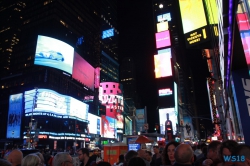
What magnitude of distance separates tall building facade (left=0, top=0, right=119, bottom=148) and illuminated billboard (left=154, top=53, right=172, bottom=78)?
93.9 ft

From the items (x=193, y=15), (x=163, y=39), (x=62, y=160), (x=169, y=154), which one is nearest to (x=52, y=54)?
(x=163, y=39)

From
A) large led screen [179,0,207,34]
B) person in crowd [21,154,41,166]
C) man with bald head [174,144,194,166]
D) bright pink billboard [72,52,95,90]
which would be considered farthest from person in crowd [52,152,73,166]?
bright pink billboard [72,52,95,90]

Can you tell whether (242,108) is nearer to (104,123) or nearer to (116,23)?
(104,123)

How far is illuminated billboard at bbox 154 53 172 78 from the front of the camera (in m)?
81.9

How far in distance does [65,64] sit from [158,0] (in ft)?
280

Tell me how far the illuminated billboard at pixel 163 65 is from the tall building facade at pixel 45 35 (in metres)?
28.6

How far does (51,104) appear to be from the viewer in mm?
59969

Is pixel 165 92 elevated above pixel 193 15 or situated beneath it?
elevated above

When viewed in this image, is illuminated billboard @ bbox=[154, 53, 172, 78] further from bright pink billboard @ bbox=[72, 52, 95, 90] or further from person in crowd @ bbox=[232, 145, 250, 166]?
person in crowd @ bbox=[232, 145, 250, 166]

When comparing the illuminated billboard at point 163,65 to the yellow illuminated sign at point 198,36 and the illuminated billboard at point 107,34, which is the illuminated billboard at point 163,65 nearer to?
the yellow illuminated sign at point 198,36

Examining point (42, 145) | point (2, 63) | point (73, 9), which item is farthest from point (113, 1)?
point (42, 145)

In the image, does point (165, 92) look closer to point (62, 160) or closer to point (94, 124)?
point (94, 124)

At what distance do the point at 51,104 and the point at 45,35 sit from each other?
2995cm

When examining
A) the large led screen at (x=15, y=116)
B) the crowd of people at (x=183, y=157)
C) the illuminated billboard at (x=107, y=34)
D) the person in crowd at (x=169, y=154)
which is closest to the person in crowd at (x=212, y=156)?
the crowd of people at (x=183, y=157)
